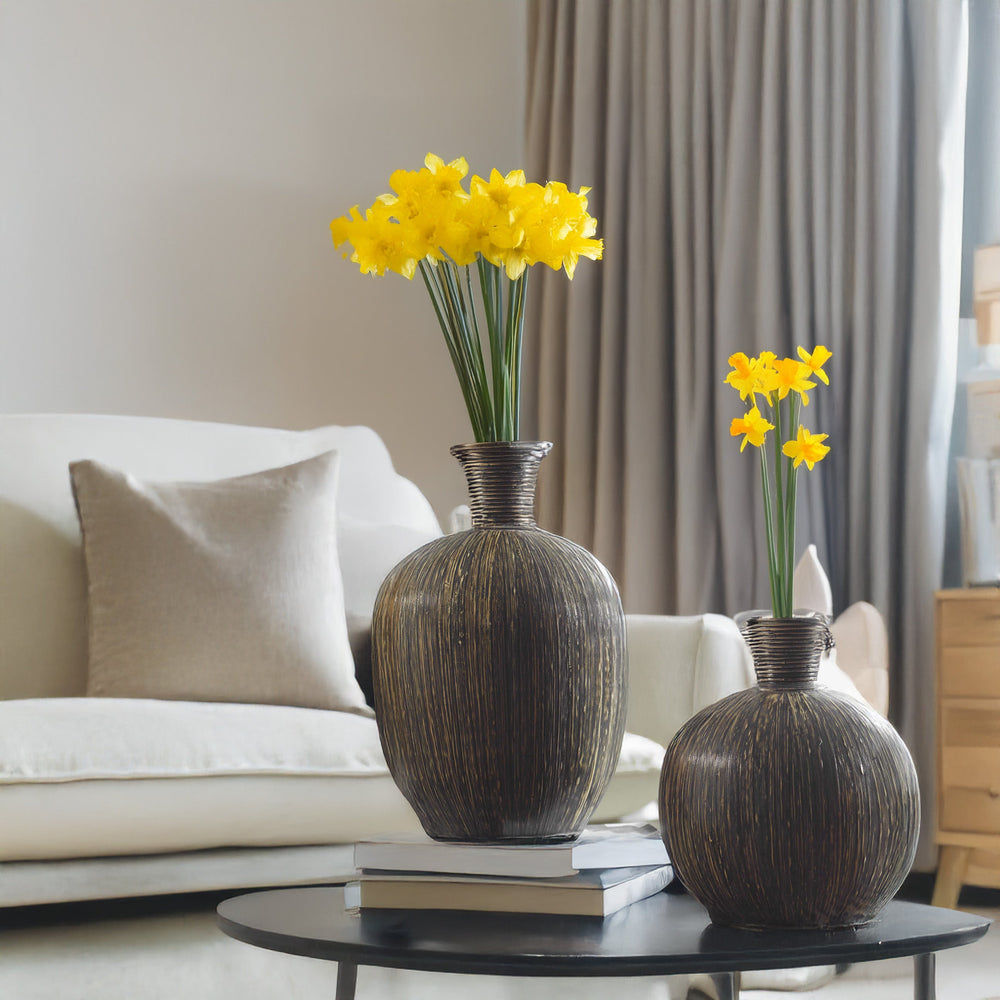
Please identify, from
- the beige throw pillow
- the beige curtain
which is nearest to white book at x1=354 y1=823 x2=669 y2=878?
the beige throw pillow

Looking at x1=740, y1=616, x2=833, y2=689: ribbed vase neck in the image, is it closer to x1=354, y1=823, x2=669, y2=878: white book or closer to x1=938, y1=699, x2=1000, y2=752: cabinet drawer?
x1=354, y1=823, x2=669, y2=878: white book

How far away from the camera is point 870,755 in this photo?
2.55 feet

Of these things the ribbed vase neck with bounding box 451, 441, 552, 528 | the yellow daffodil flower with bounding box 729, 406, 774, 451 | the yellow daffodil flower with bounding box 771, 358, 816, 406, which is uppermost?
the yellow daffodil flower with bounding box 771, 358, 816, 406

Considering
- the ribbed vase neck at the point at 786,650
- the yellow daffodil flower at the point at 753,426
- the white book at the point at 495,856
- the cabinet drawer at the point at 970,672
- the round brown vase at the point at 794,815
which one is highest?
the yellow daffodil flower at the point at 753,426

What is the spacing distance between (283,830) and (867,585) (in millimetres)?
1772

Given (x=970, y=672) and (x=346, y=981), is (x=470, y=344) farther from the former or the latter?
(x=970, y=672)

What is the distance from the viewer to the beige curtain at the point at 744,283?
2.85m

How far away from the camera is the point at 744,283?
3.18 m

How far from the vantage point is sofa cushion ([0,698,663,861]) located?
1.44 m

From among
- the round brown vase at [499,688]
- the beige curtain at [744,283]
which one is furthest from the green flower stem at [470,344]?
the beige curtain at [744,283]

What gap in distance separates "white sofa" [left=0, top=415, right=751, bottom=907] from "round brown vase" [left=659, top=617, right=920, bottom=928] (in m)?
0.85

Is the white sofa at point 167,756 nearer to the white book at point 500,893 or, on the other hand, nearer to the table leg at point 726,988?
the table leg at point 726,988

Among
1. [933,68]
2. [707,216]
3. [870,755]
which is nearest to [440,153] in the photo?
[707,216]

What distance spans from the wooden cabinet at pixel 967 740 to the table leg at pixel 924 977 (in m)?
1.84
